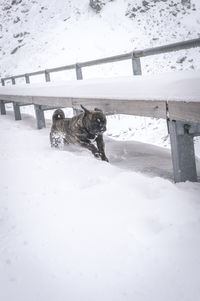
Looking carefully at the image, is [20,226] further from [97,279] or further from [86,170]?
[86,170]

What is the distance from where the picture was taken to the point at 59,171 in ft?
11.3

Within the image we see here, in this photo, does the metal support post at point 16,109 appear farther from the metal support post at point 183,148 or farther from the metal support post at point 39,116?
the metal support post at point 183,148

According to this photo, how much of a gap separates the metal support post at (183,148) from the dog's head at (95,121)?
4.12 ft

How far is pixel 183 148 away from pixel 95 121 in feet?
4.50

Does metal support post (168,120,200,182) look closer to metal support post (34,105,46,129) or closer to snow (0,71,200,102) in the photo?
snow (0,71,200,102)

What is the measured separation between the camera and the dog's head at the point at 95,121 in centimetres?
392

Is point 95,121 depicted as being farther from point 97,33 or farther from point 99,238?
Answer: point 97,33

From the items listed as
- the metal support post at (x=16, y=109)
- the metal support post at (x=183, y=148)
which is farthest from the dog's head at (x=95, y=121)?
the metal support post at (x=16, y=109)

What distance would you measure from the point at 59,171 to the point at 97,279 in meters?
1.83

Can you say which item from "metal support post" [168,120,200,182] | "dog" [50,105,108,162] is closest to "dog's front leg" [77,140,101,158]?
"dog" [50,105,108,162]

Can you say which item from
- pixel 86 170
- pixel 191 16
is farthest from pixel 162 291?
pixel 191 16

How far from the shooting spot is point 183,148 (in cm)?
280

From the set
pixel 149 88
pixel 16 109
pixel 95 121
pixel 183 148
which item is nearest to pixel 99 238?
pixel 183 148

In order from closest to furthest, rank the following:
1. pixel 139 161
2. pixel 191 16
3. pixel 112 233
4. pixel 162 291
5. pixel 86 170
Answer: pixel 162 291
pixel 112 233
pixel 86 170
pixel 139 161
pixel 191 16
